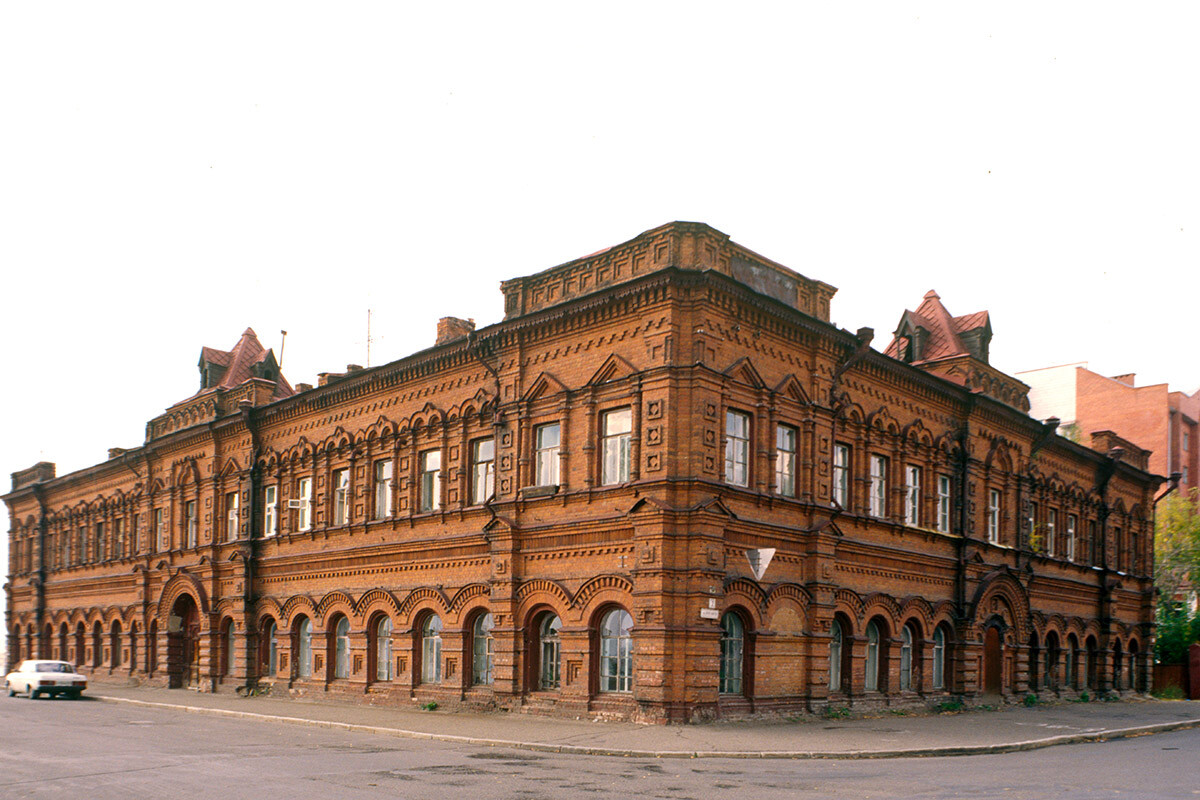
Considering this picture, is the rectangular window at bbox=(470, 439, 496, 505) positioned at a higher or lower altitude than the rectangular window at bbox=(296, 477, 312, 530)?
higher

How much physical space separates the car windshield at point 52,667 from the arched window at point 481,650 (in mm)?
16927

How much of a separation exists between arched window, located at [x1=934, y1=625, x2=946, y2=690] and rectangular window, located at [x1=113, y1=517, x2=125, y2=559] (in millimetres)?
29308

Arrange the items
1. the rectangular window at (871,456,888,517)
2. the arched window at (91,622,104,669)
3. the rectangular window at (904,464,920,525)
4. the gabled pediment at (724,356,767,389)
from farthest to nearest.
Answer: the arched window at (91,622,104,669)
the rectangular window at (904,464,920,525)
the rectangular window at (871,456,888,517)
the gabled pediment at (724,356,767,389)

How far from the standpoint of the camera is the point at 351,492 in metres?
29.4

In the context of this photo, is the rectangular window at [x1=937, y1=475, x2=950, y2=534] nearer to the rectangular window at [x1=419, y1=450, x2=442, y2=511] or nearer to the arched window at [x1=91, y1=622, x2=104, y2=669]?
the rectangular window at [x1=419, y1=450, x2=442, y2=511]

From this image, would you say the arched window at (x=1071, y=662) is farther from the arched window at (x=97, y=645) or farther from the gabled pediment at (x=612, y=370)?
the arched window at (x=97, y=645)

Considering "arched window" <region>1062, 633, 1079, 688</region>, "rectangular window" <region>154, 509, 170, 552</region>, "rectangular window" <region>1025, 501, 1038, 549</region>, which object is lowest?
"arched window" <region>1062, 633, 1079, 688</region>

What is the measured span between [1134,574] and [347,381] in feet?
93.6

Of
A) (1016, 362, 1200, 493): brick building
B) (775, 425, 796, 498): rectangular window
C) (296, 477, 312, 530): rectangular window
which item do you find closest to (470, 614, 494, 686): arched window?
(775, 425, 796, 498): rectangular window

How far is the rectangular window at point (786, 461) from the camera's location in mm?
23156

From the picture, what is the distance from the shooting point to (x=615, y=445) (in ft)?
72.7

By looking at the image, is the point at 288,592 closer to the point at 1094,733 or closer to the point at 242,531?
the point at 242,531

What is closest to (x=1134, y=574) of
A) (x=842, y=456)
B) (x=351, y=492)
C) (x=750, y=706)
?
(x=842, y=456)

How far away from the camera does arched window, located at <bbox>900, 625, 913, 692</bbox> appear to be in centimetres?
2659
